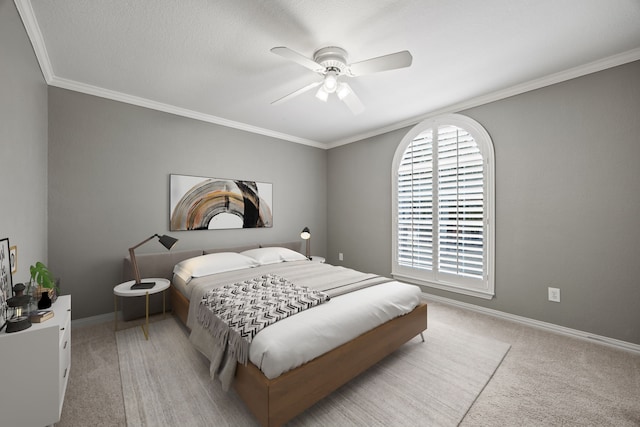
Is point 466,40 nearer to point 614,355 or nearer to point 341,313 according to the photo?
point 341,313

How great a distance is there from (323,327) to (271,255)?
1.98 m

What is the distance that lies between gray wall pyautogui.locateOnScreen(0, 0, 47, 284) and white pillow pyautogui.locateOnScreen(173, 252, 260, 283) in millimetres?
1154

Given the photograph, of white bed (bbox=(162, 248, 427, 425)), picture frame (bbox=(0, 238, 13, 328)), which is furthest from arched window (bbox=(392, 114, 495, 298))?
picture frame (bbox=(0, 238, 13, 328))

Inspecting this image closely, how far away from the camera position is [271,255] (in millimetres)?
3539

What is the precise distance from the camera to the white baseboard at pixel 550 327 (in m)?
2.30

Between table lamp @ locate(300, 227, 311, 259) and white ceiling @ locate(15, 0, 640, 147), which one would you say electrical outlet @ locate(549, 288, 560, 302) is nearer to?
white ceiling @ locate(15, 0, 640, 147)

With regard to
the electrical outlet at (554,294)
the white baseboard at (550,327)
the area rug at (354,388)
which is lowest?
the area rug at (354,388)

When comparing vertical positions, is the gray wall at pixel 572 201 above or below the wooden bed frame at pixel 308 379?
above

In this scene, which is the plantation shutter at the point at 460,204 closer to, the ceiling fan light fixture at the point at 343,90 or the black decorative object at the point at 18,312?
the ceiling fan light fixture at the point at 343,90

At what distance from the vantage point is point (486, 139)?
3.05 meters

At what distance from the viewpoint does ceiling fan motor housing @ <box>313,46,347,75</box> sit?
210cm

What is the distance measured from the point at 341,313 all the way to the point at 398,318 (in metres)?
0.64

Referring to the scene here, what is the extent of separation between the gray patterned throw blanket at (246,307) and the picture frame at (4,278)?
107 centimetres

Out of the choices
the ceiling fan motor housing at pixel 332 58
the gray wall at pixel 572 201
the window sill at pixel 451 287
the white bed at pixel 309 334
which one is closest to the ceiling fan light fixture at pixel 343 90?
the ceiling fan motor housing at pixel 332 58
